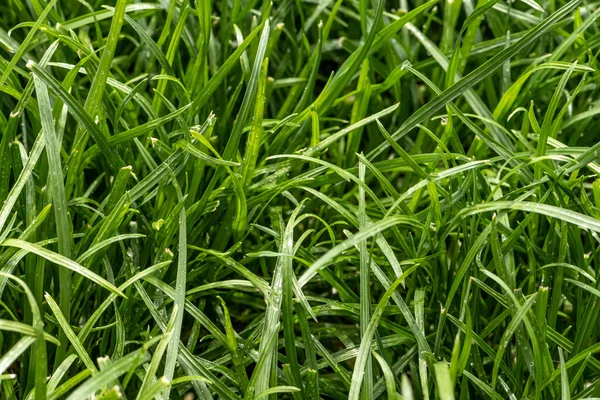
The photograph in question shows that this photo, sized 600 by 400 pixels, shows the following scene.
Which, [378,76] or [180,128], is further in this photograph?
[378,76]

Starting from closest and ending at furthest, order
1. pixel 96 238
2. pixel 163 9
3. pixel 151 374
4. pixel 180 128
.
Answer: pixel 151 374 < pixel 96 238 < pixel 180 128 < pixel 163 9

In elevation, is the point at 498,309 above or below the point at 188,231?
below

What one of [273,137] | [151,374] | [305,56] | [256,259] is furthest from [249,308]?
[305,56]

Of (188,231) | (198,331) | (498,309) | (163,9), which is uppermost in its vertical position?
(163,9)

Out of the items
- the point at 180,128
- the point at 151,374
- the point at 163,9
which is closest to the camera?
the point at 151,374

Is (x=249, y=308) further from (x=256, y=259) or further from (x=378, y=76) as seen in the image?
(x=378, y=76)

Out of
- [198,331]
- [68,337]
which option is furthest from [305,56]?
[68,337]
